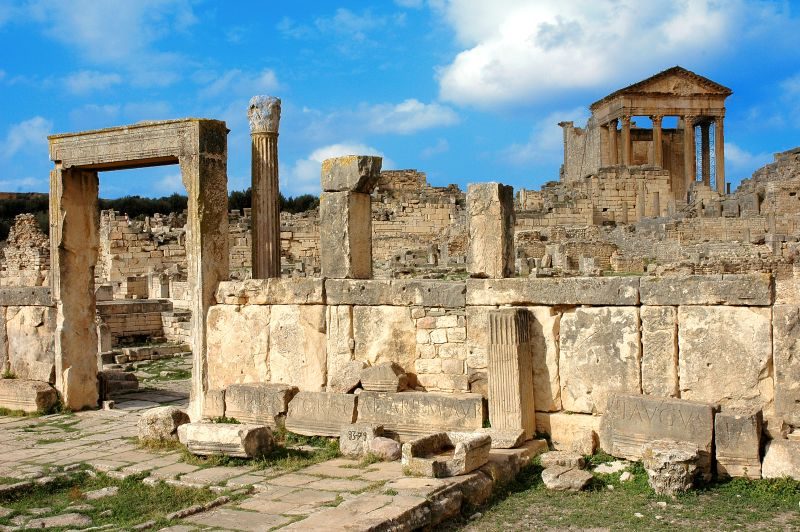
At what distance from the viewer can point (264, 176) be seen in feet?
36.1

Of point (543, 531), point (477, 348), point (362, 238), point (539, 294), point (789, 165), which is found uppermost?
point (789, 165)

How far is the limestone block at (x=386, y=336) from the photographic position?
917cm

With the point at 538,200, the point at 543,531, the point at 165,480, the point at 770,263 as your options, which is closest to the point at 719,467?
the point at 543,531

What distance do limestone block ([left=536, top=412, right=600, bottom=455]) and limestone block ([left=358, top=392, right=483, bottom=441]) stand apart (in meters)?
0.63

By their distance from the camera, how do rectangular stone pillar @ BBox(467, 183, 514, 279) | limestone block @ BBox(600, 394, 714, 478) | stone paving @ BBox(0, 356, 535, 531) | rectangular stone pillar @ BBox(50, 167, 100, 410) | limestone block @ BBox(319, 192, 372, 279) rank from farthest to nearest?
rectangular stone pillar @ BBox(50, 167, 100, 410)
limestone block @ BBox(319, 192, 372, 279)
rectangular stone pillar @ BBox(467, 183, 514, 279)
limestone block @ BBox(600, 394, 714, 478)
stone paving @ BBox(0, 356, 535, 531)

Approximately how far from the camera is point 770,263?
68.3 feet

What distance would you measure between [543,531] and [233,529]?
216cm

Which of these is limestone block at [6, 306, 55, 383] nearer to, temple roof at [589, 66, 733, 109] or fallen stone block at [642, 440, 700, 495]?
fallen stone block at [642, 440, 700, 495]

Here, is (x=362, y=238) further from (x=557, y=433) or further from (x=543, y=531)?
(x=543, y=531)

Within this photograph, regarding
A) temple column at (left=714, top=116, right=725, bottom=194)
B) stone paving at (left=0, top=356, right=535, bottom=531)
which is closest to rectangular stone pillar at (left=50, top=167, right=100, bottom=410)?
stone paving at (left=0, top=356, right=535, bottom=531)

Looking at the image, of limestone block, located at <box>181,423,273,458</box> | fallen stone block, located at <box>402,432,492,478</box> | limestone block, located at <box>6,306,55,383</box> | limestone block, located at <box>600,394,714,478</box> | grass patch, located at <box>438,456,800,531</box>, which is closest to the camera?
grass patch, located at <box>438,456,800,531</box>

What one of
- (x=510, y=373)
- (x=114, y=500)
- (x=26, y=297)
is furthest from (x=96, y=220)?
(x=510, y=373)

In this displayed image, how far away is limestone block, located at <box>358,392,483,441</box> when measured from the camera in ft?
27.6

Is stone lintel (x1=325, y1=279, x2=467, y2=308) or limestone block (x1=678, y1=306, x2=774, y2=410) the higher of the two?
stone lintel (x1=325, y1=279, x2=467, y2=308)
